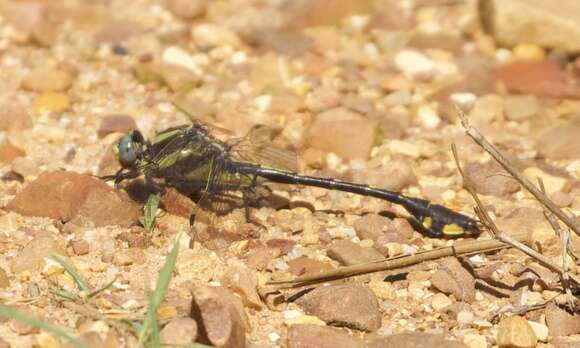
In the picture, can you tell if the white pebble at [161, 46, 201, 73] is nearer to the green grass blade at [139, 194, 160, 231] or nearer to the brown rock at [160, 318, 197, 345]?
the green grass blade at [139, 194, 160, 231]

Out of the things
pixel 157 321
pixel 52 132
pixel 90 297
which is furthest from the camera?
pixel 52 132

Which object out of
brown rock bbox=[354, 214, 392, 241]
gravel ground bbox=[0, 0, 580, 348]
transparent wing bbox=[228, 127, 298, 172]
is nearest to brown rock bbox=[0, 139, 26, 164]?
gravel ground bbox=[0, 0, 580, 348]

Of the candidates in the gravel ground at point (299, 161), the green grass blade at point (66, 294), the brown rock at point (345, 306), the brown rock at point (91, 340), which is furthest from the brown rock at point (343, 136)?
the brown rock at point (91, 340)

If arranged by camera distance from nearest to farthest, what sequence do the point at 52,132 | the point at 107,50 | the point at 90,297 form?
1. the point at 90,297
2. the point at 52,132
3. the point at 107,50

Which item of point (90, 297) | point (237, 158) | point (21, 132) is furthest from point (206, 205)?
point (21, 132)

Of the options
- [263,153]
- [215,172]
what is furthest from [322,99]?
[215,172]

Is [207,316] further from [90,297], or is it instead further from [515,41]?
[515,41]

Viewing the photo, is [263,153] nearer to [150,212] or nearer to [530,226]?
[150,212]
